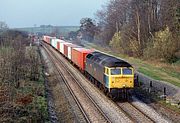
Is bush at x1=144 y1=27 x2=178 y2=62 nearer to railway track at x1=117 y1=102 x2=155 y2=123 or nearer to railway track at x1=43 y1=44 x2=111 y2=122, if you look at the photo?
railway track at x1=43 y1=44 x2=111 y2=122

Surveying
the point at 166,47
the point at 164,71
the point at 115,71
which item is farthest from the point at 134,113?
the point at 166,47

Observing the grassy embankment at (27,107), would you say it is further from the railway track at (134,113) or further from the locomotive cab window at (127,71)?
the locomotive cab window at (127,71)

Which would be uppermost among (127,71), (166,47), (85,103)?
(166,47)

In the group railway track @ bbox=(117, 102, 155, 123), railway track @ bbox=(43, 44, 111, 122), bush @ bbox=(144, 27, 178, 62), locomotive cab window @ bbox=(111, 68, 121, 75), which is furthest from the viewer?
bush @ bbox=(144, 27, 178, 62)

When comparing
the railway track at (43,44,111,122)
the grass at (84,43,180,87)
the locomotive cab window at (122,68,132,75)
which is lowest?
the railway track at (43,44,111,122)

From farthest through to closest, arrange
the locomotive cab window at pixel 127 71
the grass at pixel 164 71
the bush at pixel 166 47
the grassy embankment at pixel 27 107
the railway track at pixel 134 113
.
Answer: the bush at pixel 166 47 → the grass at pixel 164 71 → the locomotive cab window at pixel 127 71 → the railway track at pixel 134 113 → the grassy embankment at pixel 27 107

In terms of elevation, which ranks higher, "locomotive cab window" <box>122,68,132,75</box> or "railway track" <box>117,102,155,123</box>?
"locomotive cab window" <box>122,68,132,75</box>

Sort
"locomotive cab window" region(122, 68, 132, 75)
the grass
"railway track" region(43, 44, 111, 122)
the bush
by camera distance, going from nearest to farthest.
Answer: "railway track" region(43, 44, 111, 122) < "locomotive cab window" region(122, 68, 132, 75) < the grass < the bush

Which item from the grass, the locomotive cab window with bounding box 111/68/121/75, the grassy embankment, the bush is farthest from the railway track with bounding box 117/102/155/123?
the bush

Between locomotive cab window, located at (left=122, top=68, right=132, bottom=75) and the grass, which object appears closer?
locomotive cab window, located at (left=122, top=68, right=132, bottom=75)

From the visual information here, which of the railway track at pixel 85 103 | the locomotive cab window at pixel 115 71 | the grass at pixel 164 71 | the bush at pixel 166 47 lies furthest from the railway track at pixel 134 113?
the bush at pixel 166 47

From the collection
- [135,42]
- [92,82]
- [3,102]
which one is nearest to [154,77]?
[92,82]

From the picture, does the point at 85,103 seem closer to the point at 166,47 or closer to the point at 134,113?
the point at 134,113

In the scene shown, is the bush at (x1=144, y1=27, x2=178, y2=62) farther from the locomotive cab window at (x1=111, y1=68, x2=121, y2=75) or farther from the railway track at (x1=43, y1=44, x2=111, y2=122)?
the locomotive cab window at (x1=111, y1=68, x2=121, y2=75)
